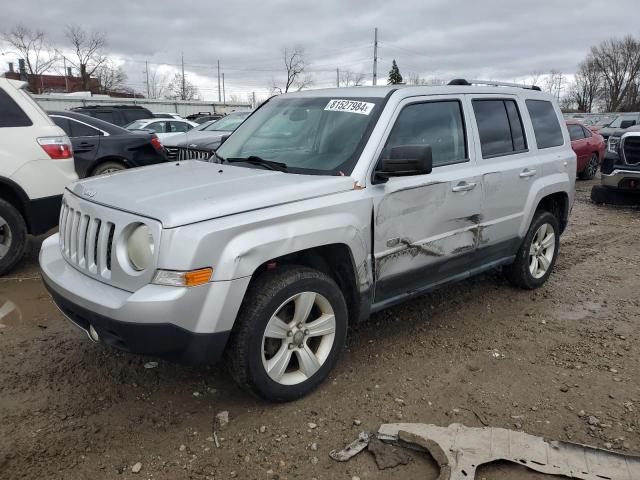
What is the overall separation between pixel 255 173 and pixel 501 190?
2.07 m

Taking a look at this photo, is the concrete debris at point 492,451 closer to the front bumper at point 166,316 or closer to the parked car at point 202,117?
the front bumper at point 166,316

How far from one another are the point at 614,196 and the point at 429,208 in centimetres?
770

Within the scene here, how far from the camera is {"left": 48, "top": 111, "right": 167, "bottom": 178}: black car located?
7746mm

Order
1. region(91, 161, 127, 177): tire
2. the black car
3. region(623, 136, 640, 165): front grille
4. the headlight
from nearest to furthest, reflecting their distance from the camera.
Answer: the headlight
the black car
region(91, 161, 127, 177): tire
region(623, 136, 640, 165): front grille

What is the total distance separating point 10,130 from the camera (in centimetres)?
510

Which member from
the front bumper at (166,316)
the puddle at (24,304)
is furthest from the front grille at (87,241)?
the puddle at (24,304)

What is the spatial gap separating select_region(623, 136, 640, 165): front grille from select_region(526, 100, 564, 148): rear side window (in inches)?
202

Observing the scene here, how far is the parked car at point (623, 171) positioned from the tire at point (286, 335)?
803cm

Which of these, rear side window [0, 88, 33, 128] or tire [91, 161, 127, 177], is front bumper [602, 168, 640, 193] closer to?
tire [91, 161, 127, 177]

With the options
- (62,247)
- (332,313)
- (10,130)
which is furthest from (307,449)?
(10,130)

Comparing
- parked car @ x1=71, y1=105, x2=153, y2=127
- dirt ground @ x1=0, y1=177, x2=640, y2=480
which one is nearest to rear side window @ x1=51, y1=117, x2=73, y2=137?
dirt ground @ x1=0, y1=177, x2=640, y2=480

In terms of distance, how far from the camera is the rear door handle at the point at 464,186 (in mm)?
3823

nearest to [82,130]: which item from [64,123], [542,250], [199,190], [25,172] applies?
[64,123]

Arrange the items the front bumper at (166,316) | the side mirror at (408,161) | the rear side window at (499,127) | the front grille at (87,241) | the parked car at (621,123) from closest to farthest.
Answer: the front bumper at (166,316) < the front grille at (87,241) < the side mirror at (408,161) < the rear side window at (499,127) < the parked car at (621,123)
